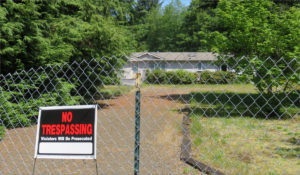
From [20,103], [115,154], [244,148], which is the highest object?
[20,103]

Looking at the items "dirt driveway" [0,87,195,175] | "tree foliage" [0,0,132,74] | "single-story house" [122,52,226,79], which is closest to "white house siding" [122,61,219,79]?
"single-story house" [122,52,226,79]

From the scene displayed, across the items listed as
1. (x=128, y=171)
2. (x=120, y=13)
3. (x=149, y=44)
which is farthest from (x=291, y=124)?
(x=149, y=44)

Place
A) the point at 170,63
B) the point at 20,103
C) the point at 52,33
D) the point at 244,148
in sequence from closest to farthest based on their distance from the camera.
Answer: the point at 244,148, the point at 20,103, the point at 52,33, the point at 170,63

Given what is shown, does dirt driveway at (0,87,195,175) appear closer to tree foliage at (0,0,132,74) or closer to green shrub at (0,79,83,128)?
green shrub at (0,79,83,128)

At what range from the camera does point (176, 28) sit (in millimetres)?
45938

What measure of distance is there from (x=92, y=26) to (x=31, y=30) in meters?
2.51

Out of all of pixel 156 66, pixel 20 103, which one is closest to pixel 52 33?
pixel 20 103

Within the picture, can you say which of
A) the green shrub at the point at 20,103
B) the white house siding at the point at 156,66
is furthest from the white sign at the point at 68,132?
the green shrub at the point at 20,103

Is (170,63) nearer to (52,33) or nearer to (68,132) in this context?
(52,33)

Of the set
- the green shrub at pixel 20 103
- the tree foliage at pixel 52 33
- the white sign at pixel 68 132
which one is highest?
the tree foliage at pixel 52 33

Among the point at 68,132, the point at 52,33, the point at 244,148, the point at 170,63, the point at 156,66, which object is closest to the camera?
the point at 68,132

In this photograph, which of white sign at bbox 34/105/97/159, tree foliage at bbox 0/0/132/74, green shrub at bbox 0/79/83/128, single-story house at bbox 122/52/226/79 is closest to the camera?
white sign at bbox 34/105/97/159

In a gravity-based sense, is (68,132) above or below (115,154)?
above

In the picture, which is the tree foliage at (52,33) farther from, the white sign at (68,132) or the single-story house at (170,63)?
the white sign at (68,132)
